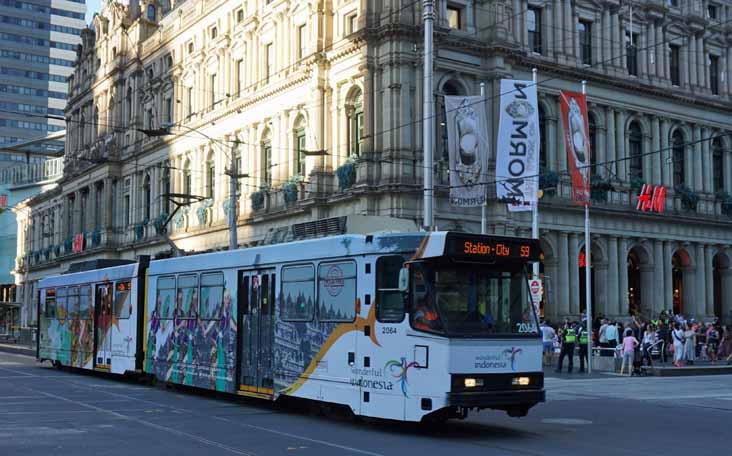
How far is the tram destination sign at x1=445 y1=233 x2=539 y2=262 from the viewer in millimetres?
14712

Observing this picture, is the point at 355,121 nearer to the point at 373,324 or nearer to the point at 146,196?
the point at 373,324

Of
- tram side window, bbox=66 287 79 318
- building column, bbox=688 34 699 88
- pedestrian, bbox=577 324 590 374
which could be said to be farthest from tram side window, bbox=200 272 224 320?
building column, bbox=688 34 699 88

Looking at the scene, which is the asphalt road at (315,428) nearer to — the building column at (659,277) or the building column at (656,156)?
the building column at (659,277)

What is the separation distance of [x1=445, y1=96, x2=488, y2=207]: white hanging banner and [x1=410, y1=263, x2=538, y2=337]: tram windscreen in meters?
17.7

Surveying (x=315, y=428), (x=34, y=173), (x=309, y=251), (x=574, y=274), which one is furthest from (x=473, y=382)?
(x=34, y=173)

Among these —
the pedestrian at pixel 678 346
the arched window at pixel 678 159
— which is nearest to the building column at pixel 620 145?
the arched window at pixel 678 159

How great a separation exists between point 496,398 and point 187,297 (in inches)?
396

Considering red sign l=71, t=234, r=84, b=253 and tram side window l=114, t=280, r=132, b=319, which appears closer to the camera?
tram side window l=114, t=280, r=132, b=319

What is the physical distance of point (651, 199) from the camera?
156 ft

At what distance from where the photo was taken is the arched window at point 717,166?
53.5 m

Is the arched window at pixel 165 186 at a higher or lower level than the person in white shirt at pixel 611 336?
higher

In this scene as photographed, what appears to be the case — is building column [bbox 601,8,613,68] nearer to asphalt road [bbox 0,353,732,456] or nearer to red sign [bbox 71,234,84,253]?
asphalt road [bbox 0,353,732,456]

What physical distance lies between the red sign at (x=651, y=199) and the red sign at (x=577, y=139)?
1665 cm

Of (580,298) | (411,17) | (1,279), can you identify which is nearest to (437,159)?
(411,17)
